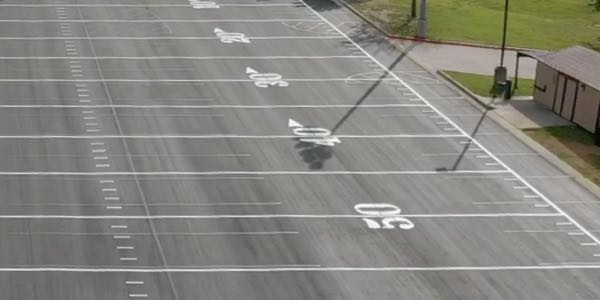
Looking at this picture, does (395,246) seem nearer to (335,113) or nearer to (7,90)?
(335,113)

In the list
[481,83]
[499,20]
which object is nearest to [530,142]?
[481,83]

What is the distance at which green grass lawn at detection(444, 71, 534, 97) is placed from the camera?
147 ft

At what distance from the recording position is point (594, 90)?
3947 cm

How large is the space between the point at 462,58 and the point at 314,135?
48.6ft

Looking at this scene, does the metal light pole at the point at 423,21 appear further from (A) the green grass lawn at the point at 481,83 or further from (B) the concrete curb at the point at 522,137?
(A) the green grass lawn at the point at 481,83

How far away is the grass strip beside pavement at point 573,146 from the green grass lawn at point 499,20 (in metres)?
13.4

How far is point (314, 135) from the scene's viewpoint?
125 ft

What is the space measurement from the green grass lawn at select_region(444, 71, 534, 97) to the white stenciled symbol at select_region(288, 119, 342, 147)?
9.43 meters

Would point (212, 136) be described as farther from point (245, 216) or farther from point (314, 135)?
point (245, 216)

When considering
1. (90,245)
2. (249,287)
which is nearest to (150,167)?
(90,245)

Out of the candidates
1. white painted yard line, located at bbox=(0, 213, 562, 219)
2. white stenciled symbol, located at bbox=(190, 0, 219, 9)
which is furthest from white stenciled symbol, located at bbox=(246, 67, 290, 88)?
white painted yard line, located at bbox=(0, 213, 562, 219)

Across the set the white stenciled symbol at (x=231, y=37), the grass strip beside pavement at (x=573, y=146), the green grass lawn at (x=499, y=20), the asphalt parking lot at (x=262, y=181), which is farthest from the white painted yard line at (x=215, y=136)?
the green grass lawn at (x=499, y=20)

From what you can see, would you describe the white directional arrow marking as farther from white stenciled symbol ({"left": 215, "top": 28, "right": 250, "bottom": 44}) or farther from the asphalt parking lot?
white stenciled symbol ({"left": 215, "top": 28, "right": 250, "bottom": 44})

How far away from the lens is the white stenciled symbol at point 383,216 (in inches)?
1212
